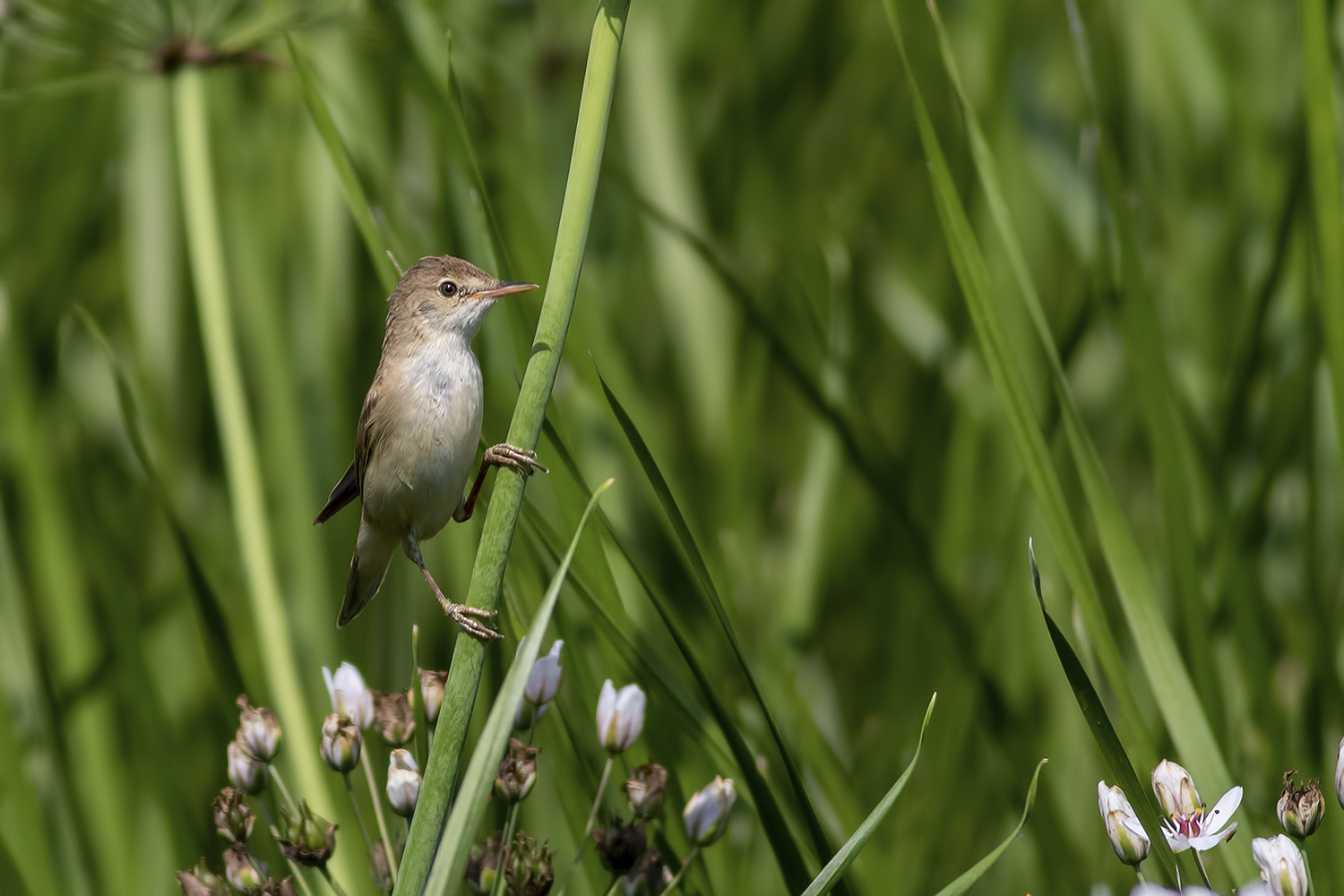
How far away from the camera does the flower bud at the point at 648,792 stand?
1482mm

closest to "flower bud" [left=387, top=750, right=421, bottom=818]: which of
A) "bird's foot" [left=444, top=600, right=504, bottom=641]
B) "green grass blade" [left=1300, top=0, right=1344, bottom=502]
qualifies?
"bird's foot" [left=444, top=600, right=504, bottom=641]

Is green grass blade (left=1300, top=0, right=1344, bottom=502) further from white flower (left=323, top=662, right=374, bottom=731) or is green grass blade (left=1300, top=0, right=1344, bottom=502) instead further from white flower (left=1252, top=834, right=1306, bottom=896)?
white flower (left=323, top=662, right=374, bottom=731)

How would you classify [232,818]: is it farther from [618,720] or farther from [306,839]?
[618,720]

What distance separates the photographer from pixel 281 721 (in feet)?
6.17

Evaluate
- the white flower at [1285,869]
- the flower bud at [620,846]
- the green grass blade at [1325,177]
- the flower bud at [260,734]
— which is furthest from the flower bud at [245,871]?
the green grass blade at [1325,177]

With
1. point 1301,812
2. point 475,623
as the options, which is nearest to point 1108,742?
point 1301,812

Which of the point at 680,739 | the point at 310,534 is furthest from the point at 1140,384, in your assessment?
the point at 310,534

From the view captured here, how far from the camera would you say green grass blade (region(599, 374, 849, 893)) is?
131 centimetres

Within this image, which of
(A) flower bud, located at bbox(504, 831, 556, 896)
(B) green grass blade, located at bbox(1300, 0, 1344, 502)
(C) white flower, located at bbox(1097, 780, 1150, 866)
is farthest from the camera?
(B) green grass blade, located at bbox(1300, 0, 1344, 502)

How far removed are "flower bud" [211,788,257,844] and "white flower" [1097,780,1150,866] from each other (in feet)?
3.40

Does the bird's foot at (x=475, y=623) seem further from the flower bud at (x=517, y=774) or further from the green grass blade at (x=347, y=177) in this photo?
the green grass blade at (x=347, y=177)

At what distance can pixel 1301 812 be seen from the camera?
1.26m

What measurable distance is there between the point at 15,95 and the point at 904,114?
268 centimetres

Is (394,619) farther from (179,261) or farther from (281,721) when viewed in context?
(179,261)
